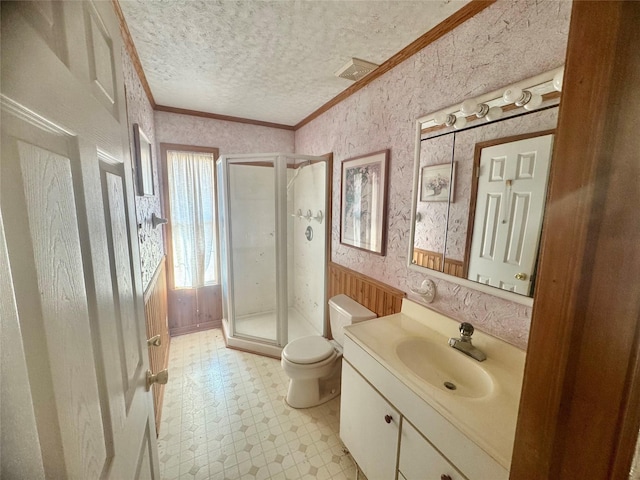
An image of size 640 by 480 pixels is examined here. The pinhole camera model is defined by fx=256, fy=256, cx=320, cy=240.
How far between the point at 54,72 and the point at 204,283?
2779 millimetres

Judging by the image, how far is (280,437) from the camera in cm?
163

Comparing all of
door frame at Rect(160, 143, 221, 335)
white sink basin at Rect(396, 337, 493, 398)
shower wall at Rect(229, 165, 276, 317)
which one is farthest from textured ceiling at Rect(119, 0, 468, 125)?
white sink basin at Rect(396, 337, 493, 398)

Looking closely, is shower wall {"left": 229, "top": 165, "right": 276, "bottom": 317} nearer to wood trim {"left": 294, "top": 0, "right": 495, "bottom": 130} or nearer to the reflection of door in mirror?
wood trim {"left": 294, "top": 0, "right": 495, "bottom": 130}

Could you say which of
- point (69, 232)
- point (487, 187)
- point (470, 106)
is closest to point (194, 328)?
point (69, 232)

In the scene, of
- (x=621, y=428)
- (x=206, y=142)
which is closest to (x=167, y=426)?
(x=621, y=428)

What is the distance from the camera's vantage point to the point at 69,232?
0.41 m

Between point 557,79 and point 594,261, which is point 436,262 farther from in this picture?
point 594,261

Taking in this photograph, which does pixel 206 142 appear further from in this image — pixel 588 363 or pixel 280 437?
pixel 588 363

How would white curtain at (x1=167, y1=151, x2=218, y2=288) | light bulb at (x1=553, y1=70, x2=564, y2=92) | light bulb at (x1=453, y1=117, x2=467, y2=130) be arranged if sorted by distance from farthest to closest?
white curtain at (x1=167, y1=151, x2=218, y2=288) < light bulb at (x1=453, y1=117, x2=467, y2=130) < light bulb at (x1=553, y1=70, x2=564, y2=92)

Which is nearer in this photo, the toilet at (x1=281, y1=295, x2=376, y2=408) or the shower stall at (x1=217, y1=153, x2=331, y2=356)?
the toilet at (x1=281, y1=295, x2=376, y2=408)

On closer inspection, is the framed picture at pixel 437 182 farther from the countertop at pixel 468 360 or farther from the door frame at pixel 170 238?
the door frame at pixel 170 238

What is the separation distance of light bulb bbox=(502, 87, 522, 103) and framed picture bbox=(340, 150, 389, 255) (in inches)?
28.0

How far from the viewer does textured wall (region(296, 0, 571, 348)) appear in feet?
3.20

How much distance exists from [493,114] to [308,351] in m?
1.77
